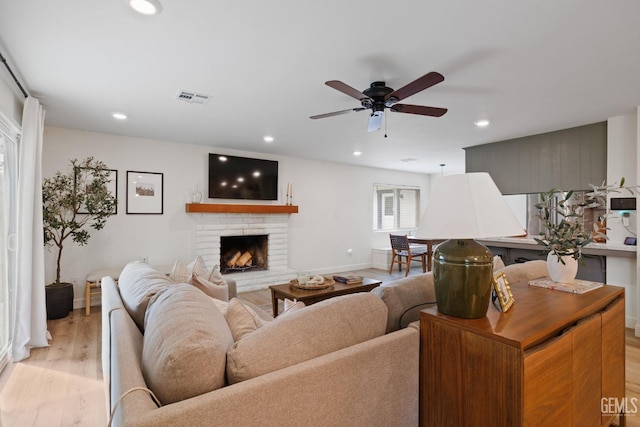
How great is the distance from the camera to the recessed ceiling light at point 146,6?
1649 millimetres

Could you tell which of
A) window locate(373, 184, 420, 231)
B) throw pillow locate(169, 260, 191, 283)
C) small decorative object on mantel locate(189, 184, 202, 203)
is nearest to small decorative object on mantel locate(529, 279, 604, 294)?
throw pillow locate(169, 260, 191, 283)

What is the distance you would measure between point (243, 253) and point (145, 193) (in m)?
1.86

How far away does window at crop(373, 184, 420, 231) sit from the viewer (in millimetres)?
7569

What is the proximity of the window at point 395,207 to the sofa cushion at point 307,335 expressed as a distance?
20.3 feet

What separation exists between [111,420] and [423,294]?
132cm

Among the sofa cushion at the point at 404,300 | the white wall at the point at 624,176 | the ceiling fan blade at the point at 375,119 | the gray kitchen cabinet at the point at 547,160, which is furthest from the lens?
the gray kitchen cabinet at the point at 547,160

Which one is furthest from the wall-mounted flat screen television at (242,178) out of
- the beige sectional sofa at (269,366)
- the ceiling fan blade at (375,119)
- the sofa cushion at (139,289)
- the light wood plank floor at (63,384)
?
the beige sectional sofa at (269,366)

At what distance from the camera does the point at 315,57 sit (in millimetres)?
2240

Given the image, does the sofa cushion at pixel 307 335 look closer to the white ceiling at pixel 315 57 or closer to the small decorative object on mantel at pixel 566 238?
the small decorative object on mantel at pixel 566 238

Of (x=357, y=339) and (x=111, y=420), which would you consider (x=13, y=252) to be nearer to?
(x=111, y=420)

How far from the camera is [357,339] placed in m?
1.27

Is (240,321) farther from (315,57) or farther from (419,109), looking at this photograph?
(419,109)

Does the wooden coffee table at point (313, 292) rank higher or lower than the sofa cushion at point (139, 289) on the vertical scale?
lower

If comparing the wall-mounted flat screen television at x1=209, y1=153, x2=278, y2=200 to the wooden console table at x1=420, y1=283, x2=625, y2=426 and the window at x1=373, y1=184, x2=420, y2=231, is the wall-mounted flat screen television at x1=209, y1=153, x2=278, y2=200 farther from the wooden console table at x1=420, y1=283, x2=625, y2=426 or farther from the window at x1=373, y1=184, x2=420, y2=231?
the wooden console table at x1=420, y1=283, x2=625, y2=426
